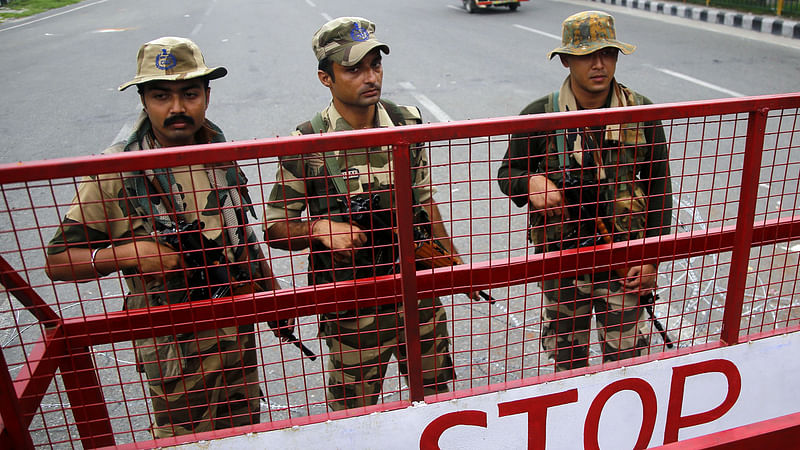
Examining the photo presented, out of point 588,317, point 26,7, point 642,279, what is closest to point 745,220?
point 642,279

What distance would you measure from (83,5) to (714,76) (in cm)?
2189

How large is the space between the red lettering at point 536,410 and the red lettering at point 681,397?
36 centimetres

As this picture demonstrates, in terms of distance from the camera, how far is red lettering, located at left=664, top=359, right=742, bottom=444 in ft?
6.60

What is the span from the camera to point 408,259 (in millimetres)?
1727

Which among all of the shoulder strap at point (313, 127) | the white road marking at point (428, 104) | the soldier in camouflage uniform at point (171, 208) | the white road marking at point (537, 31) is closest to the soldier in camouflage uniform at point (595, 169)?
the shoulder strap at point (313, 127)

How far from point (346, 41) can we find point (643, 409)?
5.20ft

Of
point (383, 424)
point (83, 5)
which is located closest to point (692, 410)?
point (383, 424)

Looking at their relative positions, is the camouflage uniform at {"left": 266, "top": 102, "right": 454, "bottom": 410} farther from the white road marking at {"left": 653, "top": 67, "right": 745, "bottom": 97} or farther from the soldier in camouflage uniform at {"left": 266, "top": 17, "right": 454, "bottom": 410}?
the white road marking at {"left": 653, "top": 67, "right": 745, "bottom": 97}

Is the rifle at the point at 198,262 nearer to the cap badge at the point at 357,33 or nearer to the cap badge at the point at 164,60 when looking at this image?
the cap badge at the point at 164,60

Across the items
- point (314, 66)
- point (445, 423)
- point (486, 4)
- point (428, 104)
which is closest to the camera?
point (445, 423)

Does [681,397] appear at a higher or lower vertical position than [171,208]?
lower

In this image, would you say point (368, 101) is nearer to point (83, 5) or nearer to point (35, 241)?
point (35, 241)

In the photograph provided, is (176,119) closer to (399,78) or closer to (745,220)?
(745,220)

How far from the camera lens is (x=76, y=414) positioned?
200 centimetres
